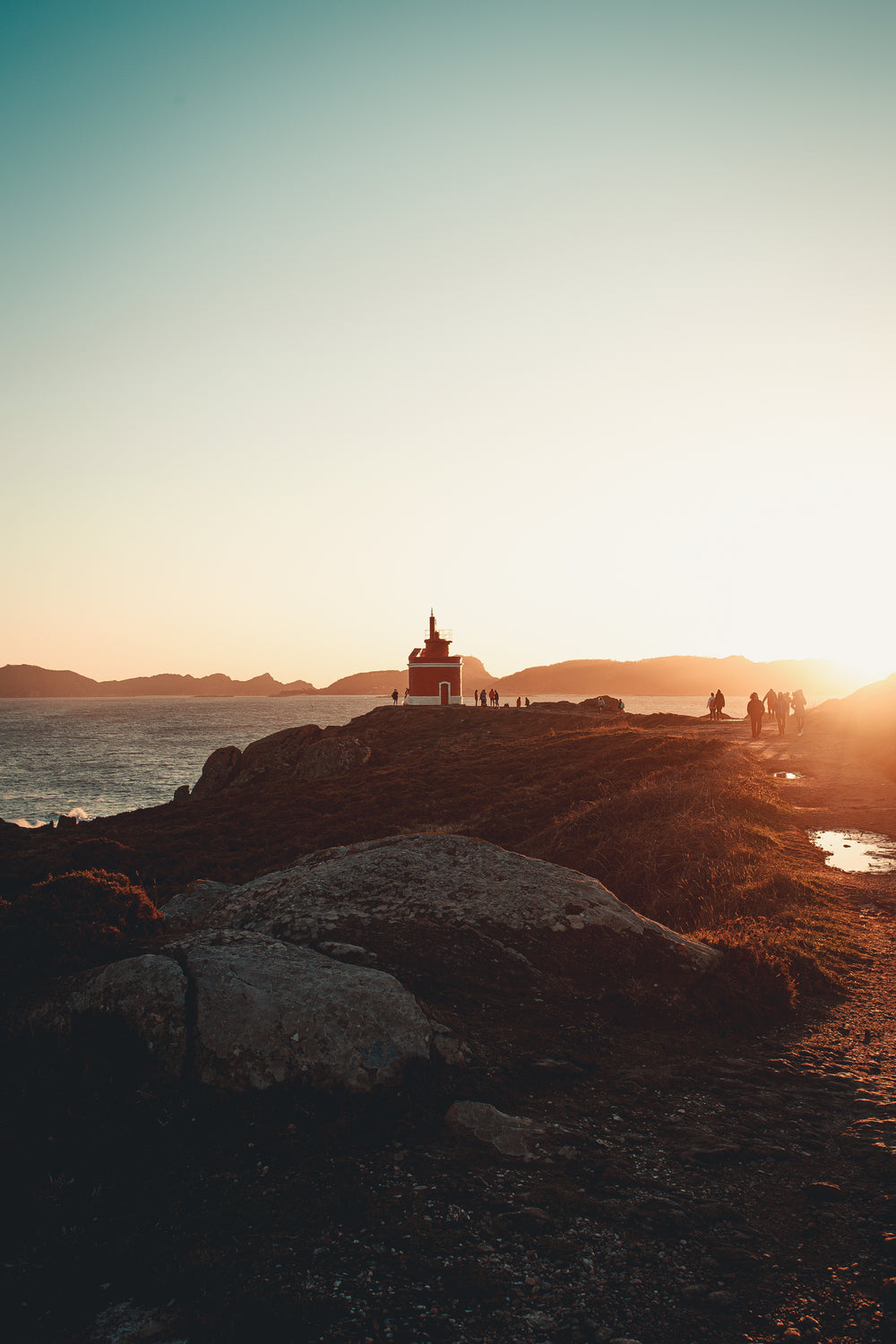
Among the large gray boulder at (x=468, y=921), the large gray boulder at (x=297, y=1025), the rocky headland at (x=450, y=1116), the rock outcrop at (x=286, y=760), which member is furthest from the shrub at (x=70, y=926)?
the rock outcrop at (x=286, y=760)

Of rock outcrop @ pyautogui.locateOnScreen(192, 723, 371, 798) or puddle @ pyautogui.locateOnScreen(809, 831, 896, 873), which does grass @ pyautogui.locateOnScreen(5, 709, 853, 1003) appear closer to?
puddle @ pyautogui.locateOnScreen(809, 831, 896, 873)

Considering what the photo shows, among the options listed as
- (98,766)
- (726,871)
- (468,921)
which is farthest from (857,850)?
(98,766)

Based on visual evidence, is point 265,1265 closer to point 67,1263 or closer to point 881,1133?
point 67,1263

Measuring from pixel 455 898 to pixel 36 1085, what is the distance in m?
4.14

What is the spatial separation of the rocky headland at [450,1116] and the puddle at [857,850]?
11.1 feet

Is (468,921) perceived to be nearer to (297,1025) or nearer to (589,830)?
(297,1025)

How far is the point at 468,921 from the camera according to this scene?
7.66m

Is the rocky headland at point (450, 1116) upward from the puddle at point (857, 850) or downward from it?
upward

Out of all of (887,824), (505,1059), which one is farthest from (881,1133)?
(887,824)

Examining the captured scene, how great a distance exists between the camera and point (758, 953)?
8.08 meters

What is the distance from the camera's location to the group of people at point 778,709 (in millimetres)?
35562

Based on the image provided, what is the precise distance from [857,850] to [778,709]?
24.7m

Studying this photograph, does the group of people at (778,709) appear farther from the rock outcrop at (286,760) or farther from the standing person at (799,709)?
the rock outcrop at (286,760)

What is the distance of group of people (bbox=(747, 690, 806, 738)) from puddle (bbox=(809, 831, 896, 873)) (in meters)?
17.9
